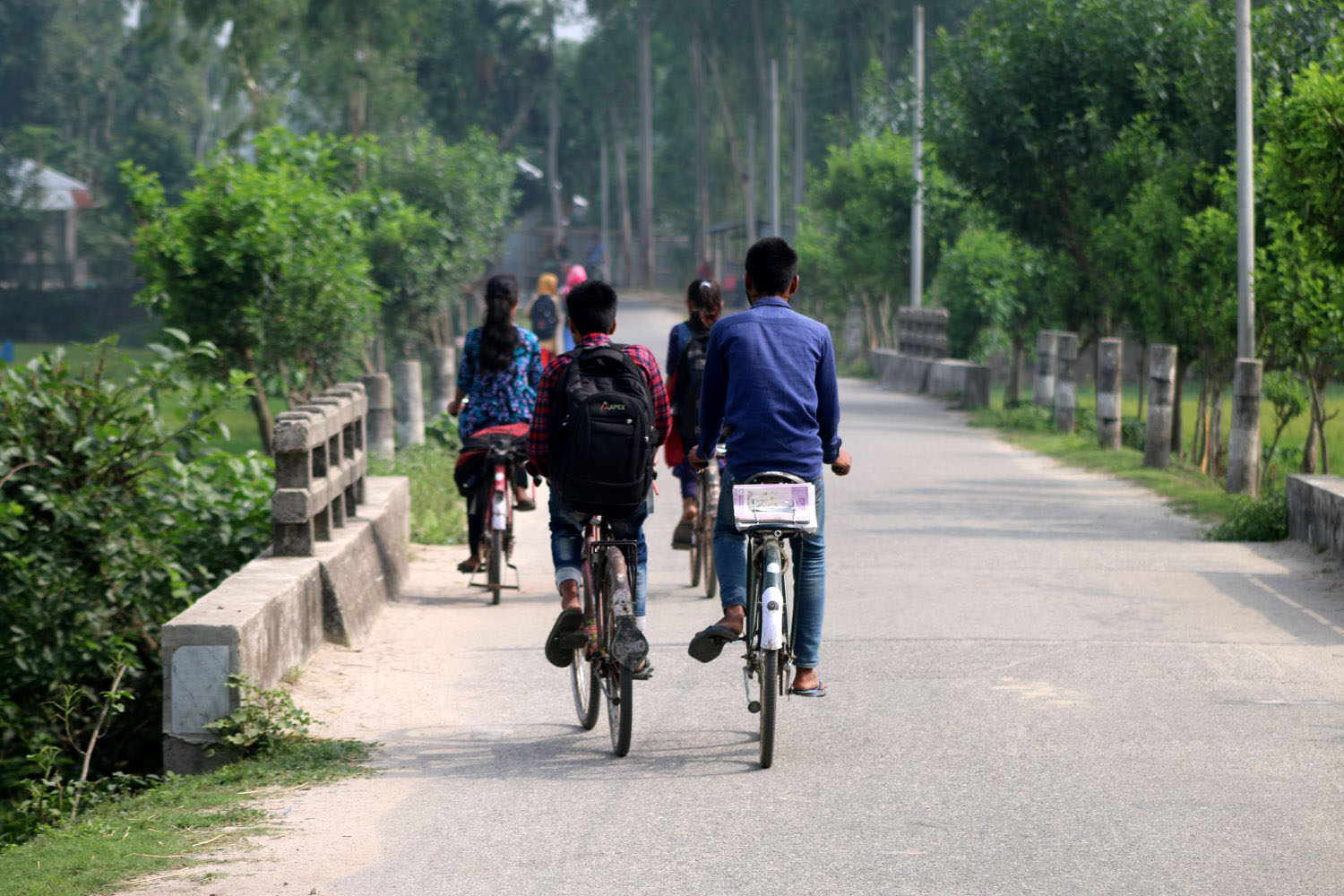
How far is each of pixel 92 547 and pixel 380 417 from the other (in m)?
7.97

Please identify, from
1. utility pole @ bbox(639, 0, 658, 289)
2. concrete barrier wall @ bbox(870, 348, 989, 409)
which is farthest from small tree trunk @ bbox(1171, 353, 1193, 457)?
utility pole @ bbox(639, 0, 658, 289)

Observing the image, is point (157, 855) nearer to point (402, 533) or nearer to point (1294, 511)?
point (402, 533)

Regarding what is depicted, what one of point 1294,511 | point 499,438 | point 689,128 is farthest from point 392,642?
point 689,128

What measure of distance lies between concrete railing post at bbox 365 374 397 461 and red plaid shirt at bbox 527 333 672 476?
1059cm

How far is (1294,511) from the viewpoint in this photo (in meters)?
12.6

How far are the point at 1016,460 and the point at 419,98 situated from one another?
40.1 meters

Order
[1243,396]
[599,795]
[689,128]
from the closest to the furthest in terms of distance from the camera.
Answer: [599,795] → [1243,396] → [689,128]

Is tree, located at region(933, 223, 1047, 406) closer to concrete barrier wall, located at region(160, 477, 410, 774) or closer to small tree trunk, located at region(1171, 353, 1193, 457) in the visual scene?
small tree trunk, located at region(1171, 353, 1193, 457)

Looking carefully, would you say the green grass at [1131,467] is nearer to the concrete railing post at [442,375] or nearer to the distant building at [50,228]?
the concrete railing post at [442,375]

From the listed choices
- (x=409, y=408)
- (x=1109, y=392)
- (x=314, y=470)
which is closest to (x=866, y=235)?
(x=1109, y=392)

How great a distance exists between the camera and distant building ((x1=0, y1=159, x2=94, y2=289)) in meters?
61.9

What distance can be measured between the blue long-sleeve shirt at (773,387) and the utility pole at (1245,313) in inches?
333

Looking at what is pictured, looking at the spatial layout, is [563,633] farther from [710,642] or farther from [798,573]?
[798,573]

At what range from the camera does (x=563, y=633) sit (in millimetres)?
7051
